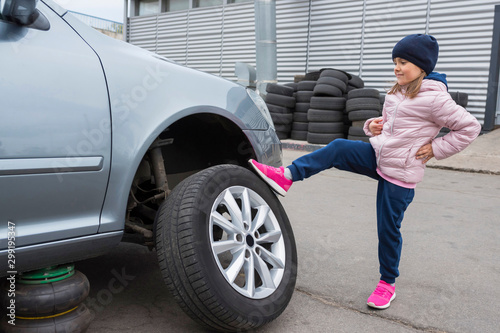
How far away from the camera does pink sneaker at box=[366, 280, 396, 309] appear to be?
7.63 ft

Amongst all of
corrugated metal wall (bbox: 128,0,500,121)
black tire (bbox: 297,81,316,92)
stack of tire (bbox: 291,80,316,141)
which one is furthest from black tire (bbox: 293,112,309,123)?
corrugated metal wall (bbox: 128,0,500,121)

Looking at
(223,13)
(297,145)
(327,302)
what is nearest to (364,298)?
(327,302)

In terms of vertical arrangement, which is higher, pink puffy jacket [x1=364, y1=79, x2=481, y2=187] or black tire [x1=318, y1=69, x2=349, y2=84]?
black tire [x1=318, y1=69, x2=349, y2=84]

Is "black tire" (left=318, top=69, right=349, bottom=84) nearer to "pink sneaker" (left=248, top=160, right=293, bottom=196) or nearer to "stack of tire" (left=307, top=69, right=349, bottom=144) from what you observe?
"stack of tire" (left=307, top=69, right=349, bottom=144)

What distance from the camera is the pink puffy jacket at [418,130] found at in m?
2.19

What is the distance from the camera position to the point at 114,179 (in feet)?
6.16

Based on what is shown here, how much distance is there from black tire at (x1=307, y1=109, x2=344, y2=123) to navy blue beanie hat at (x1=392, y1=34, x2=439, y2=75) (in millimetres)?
6749

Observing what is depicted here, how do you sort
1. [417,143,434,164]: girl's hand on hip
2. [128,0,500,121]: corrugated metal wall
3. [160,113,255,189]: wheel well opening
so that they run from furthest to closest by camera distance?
[128,0,500,121]: corrugated metal wall → [160,113,255,189]: wheel well opening → [417,143,434,164]: girl's hand on hip

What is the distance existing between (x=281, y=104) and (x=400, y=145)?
7.46m

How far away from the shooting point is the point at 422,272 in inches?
112

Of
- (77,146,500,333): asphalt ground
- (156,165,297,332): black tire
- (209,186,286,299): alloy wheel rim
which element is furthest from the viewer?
(77,146,500,333): asphalt ground

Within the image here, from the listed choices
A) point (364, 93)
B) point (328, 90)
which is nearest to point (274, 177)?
point (364, 93)

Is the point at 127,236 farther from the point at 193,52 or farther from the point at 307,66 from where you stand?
the point at 193,52

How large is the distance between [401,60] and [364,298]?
4.05 ft
